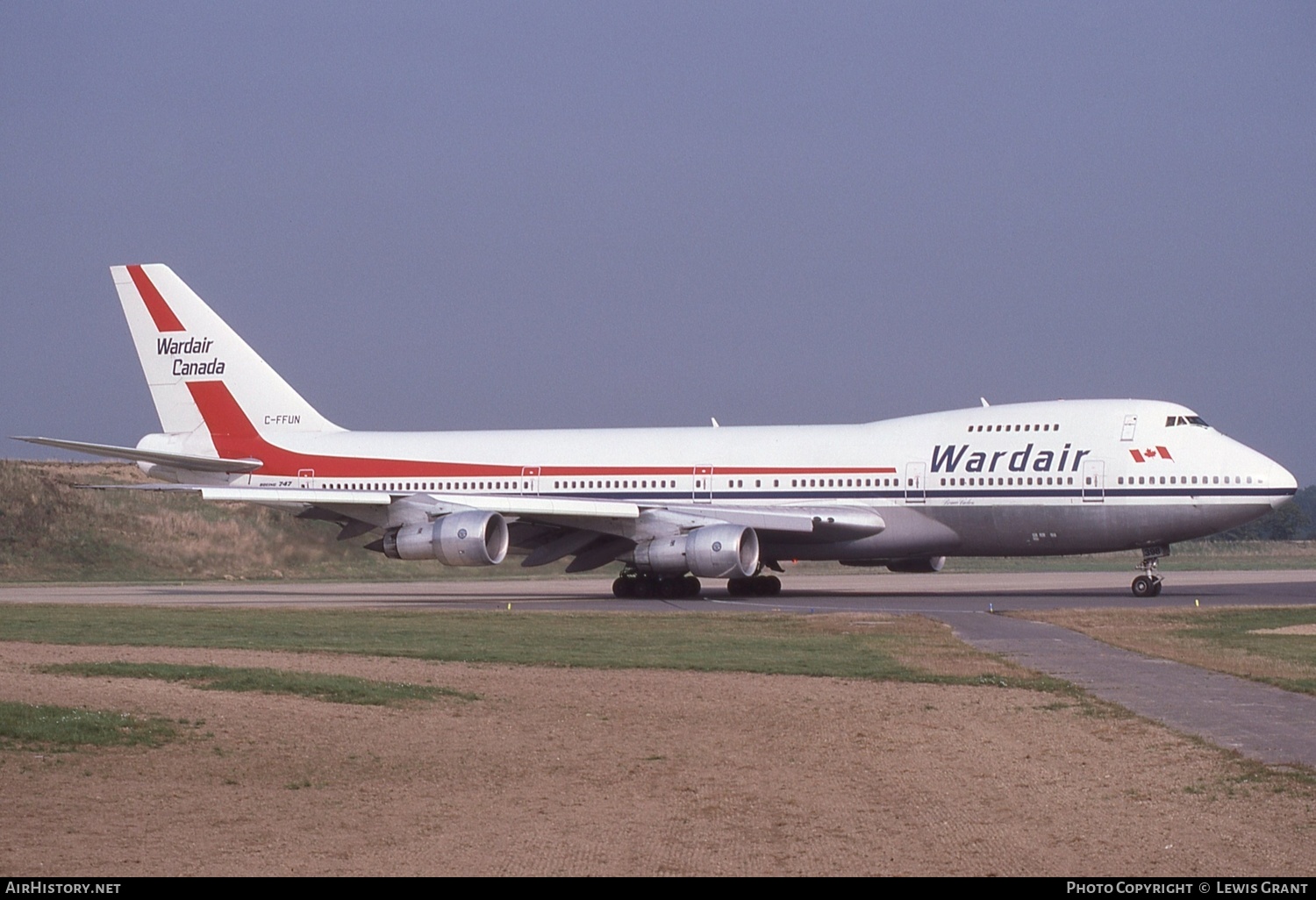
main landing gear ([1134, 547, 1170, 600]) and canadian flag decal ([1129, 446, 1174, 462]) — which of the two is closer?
canadian flag decal ([1129, 446, 1174, 462])

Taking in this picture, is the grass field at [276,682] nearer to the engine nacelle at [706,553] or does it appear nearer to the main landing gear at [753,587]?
the engine nacelle at [706,553]

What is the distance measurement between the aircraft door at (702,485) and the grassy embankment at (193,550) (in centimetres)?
1477

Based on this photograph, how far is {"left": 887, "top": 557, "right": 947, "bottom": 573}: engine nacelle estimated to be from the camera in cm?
3931

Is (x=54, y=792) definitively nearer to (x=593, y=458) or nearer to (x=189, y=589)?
(x=593, y=458)

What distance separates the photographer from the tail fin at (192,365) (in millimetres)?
43156

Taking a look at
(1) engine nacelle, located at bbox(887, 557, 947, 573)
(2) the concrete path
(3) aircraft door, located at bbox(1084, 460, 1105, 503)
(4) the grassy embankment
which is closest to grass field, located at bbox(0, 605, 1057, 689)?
(2) the concrete path

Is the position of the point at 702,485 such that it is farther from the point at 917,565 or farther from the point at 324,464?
the point at 324,464

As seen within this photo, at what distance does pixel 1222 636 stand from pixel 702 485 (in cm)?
1656

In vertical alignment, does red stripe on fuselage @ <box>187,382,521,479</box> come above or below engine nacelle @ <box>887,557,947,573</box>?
above

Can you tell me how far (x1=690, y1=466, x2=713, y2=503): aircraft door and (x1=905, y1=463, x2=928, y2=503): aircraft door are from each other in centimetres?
479

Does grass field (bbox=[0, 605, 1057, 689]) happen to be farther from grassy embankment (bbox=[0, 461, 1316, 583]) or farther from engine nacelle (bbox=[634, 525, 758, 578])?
grassy embankment (bbox=[0, 461, 1316, 583])

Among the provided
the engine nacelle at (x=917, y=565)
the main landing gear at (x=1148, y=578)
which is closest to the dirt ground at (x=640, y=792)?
the main landing gear at (x=1148, y=578)

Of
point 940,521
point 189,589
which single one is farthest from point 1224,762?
point 189,589
